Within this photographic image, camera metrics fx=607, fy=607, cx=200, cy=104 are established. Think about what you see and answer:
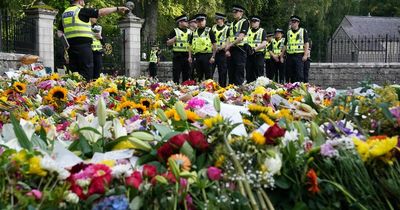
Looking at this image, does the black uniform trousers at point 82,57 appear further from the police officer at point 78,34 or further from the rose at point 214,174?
the rose at point 214,174

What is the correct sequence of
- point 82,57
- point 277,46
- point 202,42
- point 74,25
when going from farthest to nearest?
point 277,46
point 202,42
point 82,57
point 74,25

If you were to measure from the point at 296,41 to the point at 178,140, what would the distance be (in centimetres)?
1413

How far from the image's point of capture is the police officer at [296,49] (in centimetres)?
1542

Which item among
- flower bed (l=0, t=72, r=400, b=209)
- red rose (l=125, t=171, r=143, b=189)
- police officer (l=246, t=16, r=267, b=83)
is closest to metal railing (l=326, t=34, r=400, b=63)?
police officer (l=246, t=16, r=267, b=83)

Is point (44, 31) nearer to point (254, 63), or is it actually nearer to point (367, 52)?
point (254, 63)

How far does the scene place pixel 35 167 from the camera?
5.17 feet

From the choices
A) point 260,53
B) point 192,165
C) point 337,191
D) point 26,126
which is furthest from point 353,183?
point 260,53

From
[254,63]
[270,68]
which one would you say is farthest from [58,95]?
[270,68]

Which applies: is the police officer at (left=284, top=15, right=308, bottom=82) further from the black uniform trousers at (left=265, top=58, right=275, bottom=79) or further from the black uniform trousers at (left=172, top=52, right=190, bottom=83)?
the black uniform trousers at (left=172, top=52, right=190, bottom=83)

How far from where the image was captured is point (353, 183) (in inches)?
66.3

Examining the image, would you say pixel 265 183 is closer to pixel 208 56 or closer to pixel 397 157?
pixel 397 157

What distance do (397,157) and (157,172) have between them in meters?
0.71

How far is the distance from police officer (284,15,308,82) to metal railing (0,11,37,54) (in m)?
6.59

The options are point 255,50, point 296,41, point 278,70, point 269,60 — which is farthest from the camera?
point 269,60
